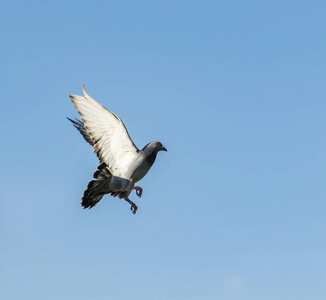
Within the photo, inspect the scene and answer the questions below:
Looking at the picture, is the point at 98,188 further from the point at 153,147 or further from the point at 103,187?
the point at 153,147

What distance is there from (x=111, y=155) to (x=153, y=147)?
1.86 m

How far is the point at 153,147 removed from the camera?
2597 centimetres

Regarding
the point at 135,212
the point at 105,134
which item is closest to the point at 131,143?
the point at 105,134

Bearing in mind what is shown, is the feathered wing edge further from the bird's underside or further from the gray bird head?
the gray bird head

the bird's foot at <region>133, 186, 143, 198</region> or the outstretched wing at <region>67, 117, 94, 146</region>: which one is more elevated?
the outstretched wing at <region>67, 117, 94, 146</region>

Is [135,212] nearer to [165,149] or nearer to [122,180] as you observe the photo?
[122,180]

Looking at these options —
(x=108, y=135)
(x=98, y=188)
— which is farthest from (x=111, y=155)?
(x=98, y=188)

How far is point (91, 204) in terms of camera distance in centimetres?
2566

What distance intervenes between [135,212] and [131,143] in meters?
3.01

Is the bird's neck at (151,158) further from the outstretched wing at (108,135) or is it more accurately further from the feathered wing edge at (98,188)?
the feathered wing edge at (98,188)

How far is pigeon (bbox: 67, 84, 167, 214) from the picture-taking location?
83.4 feet

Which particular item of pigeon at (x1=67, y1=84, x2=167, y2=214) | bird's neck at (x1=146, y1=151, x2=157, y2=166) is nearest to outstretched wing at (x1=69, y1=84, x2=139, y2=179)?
pigeon at (x1=67, y1=84, x2=167, y2=214)

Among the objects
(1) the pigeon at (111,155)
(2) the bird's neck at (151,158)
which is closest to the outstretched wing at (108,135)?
(1) the pigeon at (111,155)

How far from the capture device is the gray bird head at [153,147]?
84.7 feet
